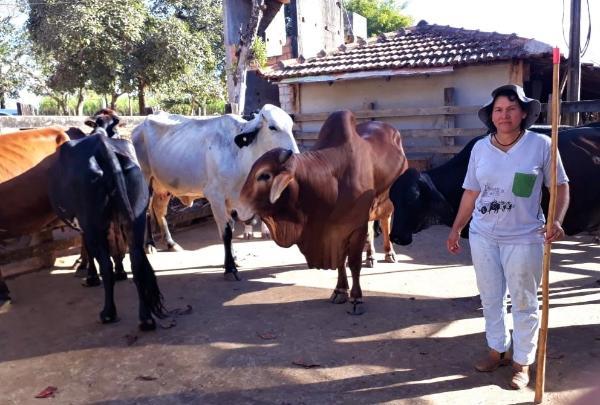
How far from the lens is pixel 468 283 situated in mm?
5289

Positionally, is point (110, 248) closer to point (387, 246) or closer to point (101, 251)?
point (101, 251)

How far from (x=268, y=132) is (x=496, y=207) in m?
2.95

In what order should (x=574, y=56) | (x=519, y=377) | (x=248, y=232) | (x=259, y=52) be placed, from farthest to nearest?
(x=259, y=52)
(x=248, y=232)
(x=574, y=56)
(x=519, y=377)

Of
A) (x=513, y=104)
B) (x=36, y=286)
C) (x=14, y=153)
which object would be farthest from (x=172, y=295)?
(x=513, y=104)

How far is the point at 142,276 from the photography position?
4.16 meters

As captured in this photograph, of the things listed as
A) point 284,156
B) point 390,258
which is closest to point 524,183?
point 284,156

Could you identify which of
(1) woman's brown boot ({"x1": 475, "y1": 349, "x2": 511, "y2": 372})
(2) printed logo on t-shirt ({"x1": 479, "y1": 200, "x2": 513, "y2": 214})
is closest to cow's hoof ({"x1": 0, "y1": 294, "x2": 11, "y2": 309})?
(1) woman's brown boot ({"x1": 475, "y1": 349, "x2": 511, "y2": 372})

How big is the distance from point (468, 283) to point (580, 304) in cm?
103

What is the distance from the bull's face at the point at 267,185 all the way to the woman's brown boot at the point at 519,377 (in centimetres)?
205

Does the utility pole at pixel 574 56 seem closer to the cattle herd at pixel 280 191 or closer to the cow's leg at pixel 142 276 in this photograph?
the cattle herd at pixel 280 191

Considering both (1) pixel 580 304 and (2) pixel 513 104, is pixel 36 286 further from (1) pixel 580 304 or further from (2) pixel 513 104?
(1) pixel 580 304

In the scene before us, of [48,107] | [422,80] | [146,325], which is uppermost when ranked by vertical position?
[48,107]

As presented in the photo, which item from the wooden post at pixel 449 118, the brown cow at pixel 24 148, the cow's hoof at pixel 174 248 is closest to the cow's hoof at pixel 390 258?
the cow's hoof at pixel 174 248

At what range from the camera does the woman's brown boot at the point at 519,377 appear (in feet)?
10.4
